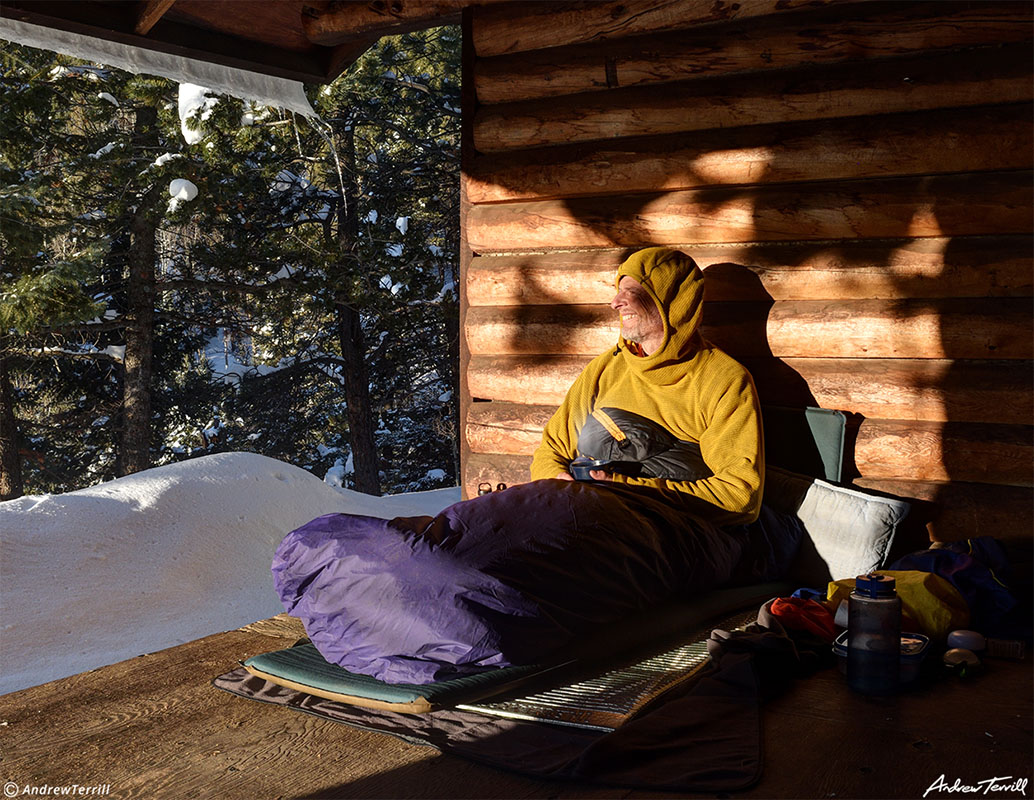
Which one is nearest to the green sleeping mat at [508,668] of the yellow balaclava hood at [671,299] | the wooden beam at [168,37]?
the yellow balaclava hood at [671,299]

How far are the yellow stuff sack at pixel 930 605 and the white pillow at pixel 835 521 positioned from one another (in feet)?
1.38

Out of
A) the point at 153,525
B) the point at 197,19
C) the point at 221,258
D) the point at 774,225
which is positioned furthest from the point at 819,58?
the point at 221,258

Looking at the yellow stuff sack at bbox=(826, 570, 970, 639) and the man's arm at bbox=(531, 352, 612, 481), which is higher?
the man's arm at bbox=(531, 352, 612, 481)

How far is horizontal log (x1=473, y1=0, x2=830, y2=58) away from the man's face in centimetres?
121

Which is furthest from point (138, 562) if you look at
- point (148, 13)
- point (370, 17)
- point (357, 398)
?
point (357, 398)

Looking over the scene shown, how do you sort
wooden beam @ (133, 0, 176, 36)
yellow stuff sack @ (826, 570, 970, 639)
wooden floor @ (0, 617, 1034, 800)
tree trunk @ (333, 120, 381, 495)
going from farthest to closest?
1. tree trunk @ (333, 120, 381, 495)
2. wooden beam @ (133, 0, 176, 36)
3. yellow stuff sack @ (826, 570, 970, 639)
4. wooden floor @ (0, 617, 1034, 800)

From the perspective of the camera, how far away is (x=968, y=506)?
3.54 meters

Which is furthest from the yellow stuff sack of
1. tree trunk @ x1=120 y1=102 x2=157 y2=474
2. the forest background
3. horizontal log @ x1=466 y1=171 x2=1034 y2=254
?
tree trunk @ x1=120 y1=102 x2=157 y2=474

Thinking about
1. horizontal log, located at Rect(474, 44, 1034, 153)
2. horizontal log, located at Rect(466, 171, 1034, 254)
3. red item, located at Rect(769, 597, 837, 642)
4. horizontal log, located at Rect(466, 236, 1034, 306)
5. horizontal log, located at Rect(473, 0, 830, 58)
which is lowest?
red item, located at Rect(769, 597, 837, 642)

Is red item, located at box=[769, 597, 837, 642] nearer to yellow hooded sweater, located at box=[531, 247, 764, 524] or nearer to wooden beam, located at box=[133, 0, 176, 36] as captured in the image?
yellow hooded sweater, located at box=[531, 247, 764, 524]

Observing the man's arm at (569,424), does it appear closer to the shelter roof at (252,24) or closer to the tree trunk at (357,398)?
the shelter roof at (252,24)

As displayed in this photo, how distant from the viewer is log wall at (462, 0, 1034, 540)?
11.5 feet

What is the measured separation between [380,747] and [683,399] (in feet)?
5.88

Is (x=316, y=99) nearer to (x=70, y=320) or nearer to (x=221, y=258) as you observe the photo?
(x=221, y=258)
